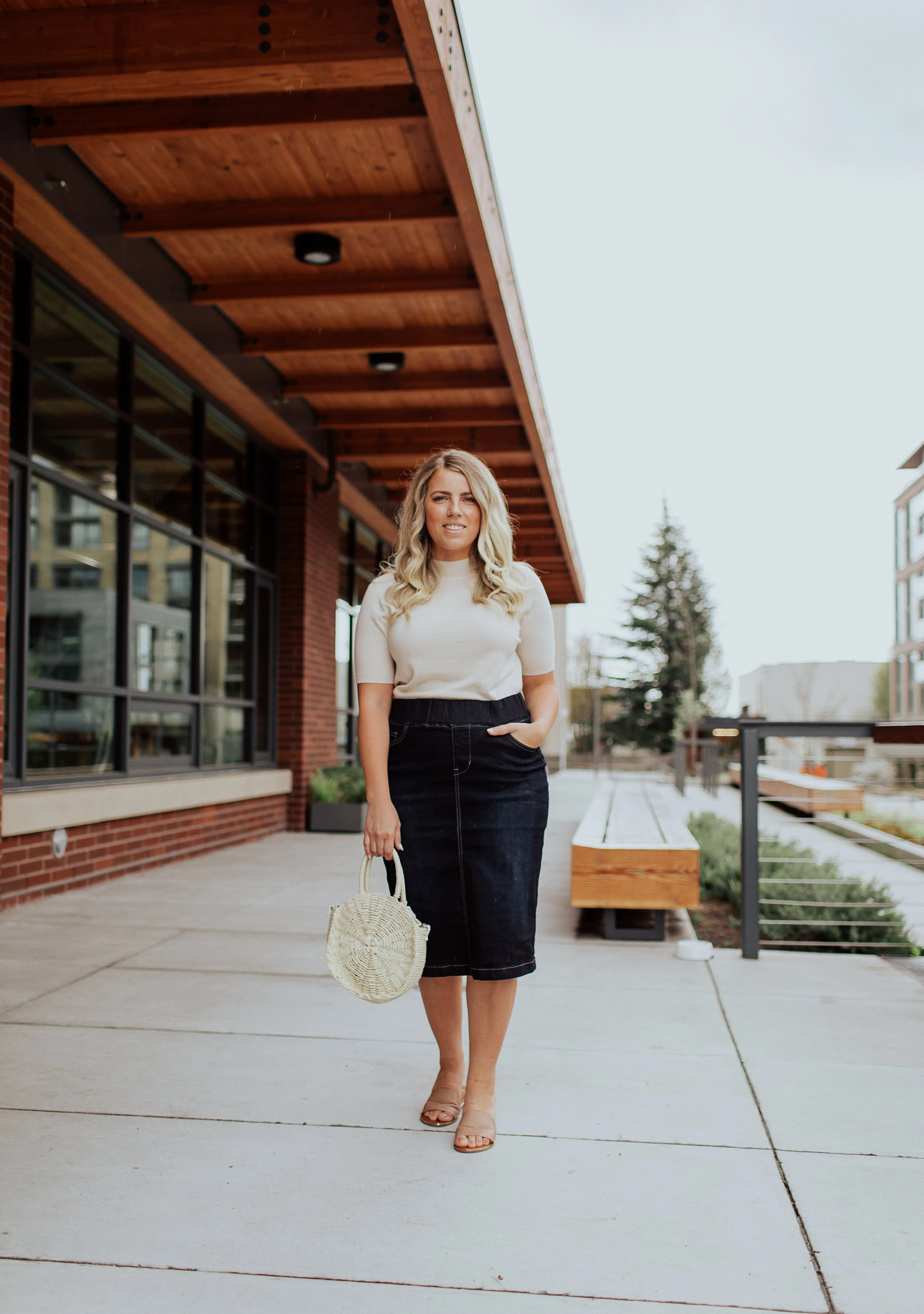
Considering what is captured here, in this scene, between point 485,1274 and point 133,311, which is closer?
point 485,1274

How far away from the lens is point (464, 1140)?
2.43 meters

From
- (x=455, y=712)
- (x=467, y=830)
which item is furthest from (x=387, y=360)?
(x=467, y=830)

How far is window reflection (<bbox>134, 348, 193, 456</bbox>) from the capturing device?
6.89 metres

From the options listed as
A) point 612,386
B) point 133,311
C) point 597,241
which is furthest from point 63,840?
point 612,386

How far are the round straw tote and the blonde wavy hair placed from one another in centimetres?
65

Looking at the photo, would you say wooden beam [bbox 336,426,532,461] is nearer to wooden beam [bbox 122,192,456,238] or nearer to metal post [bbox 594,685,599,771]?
wooden beam [bbox 122,192,456,238]

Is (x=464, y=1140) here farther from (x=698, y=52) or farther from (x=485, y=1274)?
(x=698, y=52)

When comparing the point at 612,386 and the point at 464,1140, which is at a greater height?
the point at 612,386

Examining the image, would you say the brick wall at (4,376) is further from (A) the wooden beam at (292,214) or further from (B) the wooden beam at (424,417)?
(B) the wooden beam at (424,417)

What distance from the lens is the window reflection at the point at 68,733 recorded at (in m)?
5.95

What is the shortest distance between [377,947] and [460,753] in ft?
1.57

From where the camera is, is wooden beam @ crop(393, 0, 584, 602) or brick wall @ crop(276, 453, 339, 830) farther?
brick wall @ crop(276, 453, 339, 830)

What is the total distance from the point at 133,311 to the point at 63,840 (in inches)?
122

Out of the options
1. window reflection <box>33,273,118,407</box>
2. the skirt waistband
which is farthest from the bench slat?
window reflection <box>33,273,118,407</box>
